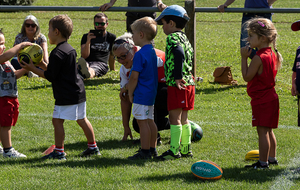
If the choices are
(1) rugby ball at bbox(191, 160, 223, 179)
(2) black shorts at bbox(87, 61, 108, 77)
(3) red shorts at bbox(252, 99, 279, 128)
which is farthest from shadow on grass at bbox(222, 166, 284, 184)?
(2) black shorts at bbox(87, 61, 108, 77)

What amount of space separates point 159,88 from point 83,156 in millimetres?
1371

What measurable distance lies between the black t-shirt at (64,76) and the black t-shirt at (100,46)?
5.43 metres

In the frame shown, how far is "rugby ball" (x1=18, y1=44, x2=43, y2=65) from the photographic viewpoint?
4664 millimetres

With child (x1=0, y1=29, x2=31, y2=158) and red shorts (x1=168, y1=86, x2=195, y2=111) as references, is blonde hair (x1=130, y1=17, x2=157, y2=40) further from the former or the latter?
child (x1=0, y1=29, x2=31, y2=158)

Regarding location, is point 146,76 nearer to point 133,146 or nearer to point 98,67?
point 133,146

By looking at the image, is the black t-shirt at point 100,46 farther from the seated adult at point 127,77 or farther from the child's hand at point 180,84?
the child's hand at point 180,84

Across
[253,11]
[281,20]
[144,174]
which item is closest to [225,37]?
[281,20]

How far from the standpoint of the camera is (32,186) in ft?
12.8

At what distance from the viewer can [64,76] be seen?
4.62 meters

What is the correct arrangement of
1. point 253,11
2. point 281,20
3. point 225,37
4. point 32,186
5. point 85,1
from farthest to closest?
point 85,1 < point 281,20 < point 225,37 < point 253,11 < point 32,186

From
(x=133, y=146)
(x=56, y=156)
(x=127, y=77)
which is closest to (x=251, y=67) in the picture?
(x=127, y=77)

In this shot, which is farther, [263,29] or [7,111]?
[7,111]

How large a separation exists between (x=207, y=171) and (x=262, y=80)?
1.20 meters

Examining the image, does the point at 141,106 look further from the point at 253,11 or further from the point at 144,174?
the point at 253,11
